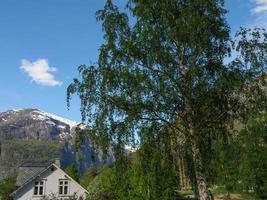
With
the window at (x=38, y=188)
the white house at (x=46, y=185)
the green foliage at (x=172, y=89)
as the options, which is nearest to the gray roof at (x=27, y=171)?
the white house at (x=46, y=185)

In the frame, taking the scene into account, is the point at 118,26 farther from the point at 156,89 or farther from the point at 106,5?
the point at 156,89

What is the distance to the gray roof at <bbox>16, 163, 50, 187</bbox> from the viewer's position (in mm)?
70887

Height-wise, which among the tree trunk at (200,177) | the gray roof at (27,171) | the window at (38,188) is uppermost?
the gray roof at (27,171)

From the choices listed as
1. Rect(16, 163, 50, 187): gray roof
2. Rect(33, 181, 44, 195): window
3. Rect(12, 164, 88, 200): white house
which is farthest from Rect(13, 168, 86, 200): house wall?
Rect(16, 163, 50, 187): gray roof

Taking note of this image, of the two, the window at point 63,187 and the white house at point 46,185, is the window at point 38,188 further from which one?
the window at point 63,187

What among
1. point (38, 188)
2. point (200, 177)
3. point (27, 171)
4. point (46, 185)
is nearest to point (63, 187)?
point (46, 185)

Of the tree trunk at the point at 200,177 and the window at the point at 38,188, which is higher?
the window at the point at 38,188

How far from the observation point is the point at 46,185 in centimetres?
6912

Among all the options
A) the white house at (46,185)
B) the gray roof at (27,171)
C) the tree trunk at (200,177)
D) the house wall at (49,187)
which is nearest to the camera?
the tree trunk at (200,177)

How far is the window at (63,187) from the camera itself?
230ft

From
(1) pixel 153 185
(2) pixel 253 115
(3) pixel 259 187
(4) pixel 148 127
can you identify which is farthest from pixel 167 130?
(3) pixel 259 187

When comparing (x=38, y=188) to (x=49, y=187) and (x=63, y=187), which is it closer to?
(x=49, y=187)

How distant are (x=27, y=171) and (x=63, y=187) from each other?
26.0 feet

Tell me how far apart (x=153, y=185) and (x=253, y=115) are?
6.67 meters
